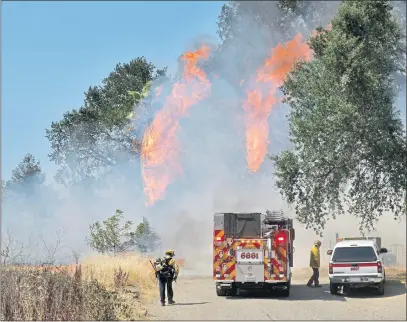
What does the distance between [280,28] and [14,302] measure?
25.7 m

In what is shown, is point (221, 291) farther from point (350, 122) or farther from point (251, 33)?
point (251, 33)

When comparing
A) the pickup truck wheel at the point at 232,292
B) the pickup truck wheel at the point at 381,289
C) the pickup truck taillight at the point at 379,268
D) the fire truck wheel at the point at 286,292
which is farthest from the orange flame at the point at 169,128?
the pickup truck wheel at the point at 381,289

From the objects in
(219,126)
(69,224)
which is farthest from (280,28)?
(69,224)

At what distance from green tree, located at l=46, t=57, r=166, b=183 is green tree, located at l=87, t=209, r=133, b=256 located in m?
3.56

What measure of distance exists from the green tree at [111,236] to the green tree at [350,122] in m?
7.15

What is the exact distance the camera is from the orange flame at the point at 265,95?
3094cm

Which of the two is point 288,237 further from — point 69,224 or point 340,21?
point 69,224

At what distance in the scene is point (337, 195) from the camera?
78.6 feet

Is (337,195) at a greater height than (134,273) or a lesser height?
greater

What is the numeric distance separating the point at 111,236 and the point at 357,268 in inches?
373

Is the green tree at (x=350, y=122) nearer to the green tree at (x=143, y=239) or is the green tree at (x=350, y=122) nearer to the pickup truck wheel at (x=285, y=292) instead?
the green tree at (x=143, y=239)

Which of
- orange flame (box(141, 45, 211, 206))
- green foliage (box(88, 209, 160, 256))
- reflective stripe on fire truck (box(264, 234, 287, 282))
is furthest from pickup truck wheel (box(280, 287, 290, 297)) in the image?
orange flame (box(141, 45, 211, 206))

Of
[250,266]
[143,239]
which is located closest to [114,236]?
[143,239]

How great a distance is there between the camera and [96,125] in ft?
80.5
